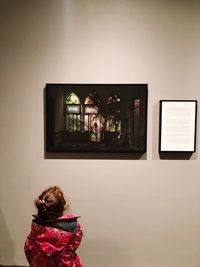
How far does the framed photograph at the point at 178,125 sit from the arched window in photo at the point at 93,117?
1.47 ft

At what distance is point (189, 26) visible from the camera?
81.2 inches

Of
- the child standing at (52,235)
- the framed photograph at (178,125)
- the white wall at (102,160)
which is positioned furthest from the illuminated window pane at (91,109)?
the child standing at (52,235)

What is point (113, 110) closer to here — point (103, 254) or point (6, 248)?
point (103, 254)

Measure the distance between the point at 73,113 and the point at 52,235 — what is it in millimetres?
888

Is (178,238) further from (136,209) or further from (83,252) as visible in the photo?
(83,252)

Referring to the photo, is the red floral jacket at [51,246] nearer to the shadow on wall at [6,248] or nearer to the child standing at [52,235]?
the child standing at [52,235]

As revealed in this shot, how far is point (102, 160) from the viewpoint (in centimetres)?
212

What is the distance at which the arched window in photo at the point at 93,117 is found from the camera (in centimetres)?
207

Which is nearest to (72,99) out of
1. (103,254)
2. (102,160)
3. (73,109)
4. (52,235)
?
(73,109)

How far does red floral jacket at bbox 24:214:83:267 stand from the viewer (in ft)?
4.99

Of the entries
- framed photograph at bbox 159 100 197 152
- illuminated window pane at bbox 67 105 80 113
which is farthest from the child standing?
framed photograph at bbox 159 100 197 152

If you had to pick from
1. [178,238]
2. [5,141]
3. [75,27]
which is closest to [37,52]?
[75,27]

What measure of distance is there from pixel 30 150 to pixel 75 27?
0.96 meters

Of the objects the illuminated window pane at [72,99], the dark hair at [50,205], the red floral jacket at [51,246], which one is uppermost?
the illuminated window pane at [72,99]
